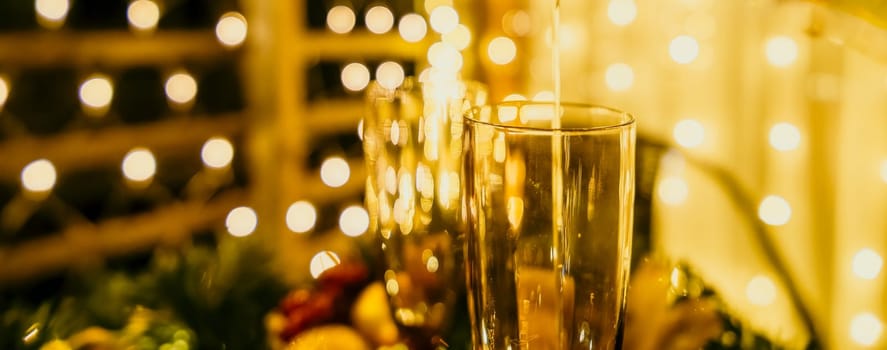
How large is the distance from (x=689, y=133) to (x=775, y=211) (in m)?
0.29

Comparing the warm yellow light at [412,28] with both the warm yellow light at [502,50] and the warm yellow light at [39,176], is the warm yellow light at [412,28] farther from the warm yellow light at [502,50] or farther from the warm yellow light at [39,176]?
the warm yellow light at [39,176]

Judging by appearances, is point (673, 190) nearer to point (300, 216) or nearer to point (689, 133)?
point (689, 133)

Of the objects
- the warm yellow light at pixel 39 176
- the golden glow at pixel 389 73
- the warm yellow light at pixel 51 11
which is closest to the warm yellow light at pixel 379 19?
the golden glow at pixel 389 73

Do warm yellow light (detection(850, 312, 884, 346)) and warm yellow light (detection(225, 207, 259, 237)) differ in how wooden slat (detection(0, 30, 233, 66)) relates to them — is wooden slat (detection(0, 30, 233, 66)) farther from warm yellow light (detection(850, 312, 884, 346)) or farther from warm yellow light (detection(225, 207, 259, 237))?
warm yellow light (detection(850, 312, 884, 346))

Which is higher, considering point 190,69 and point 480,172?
point 480,172

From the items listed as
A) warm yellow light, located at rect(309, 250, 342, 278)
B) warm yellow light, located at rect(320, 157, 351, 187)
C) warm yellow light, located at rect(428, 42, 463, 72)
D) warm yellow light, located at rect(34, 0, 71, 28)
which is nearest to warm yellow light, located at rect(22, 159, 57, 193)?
warm yellow light, located at rect(34, 0, 71, 28)

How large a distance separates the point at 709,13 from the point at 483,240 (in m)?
1.42

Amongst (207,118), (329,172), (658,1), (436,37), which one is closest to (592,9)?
(658,1)

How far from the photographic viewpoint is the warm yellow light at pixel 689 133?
168cm

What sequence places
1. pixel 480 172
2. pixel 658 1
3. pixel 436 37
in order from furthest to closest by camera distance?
pixel 436 37 < pixel 658 1 < pixel 480 172

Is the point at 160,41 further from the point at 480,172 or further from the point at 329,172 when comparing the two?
the point at 480,172

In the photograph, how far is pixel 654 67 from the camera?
1794 mm

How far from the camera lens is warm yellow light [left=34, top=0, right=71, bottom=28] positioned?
152cm

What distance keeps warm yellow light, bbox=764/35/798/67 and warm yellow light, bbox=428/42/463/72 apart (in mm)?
1051
